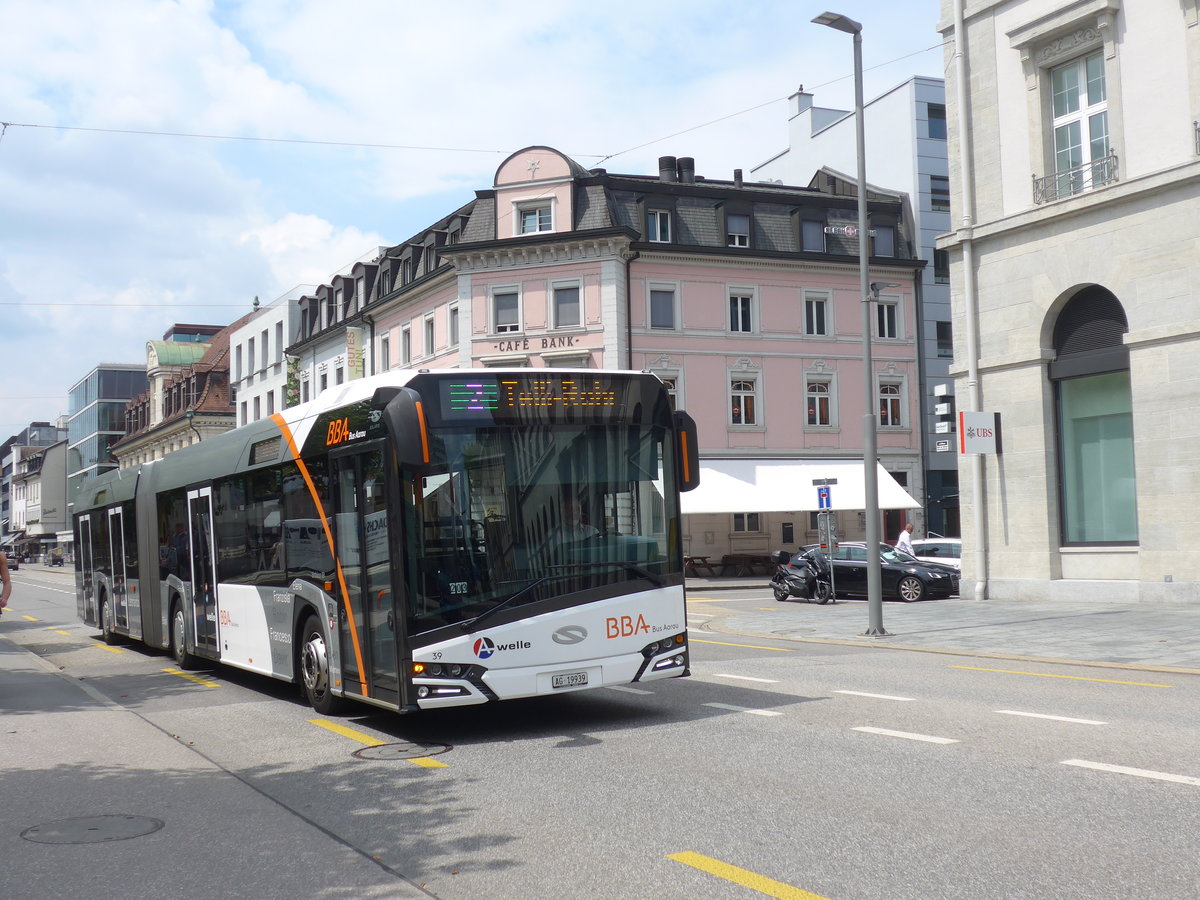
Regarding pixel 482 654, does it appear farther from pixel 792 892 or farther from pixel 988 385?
pixel 988 385

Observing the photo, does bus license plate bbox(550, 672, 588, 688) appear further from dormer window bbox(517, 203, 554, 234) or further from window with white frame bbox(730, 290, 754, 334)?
window with white frame bbox(730, 290, 754, 334)

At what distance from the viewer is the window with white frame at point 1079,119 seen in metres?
22.3

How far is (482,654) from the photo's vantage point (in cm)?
886

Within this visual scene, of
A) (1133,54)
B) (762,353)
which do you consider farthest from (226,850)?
(762,353)

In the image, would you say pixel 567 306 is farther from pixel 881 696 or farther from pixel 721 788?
pixel 721 788

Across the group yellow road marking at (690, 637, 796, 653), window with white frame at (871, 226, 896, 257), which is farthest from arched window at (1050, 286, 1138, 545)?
window with white frame at (871, 226, 896, 257)

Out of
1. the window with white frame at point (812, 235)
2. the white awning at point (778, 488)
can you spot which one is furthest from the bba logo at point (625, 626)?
the window with white frame at point (812, 235)

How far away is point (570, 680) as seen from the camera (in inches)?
360

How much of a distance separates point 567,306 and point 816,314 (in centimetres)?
949

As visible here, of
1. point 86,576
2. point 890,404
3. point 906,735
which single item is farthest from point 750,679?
point 890,404

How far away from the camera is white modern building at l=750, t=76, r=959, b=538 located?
45.9 m

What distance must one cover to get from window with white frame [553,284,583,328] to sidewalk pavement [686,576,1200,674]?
57.8 feet

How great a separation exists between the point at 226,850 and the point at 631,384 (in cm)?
502

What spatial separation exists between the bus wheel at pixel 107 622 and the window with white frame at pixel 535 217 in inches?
958
